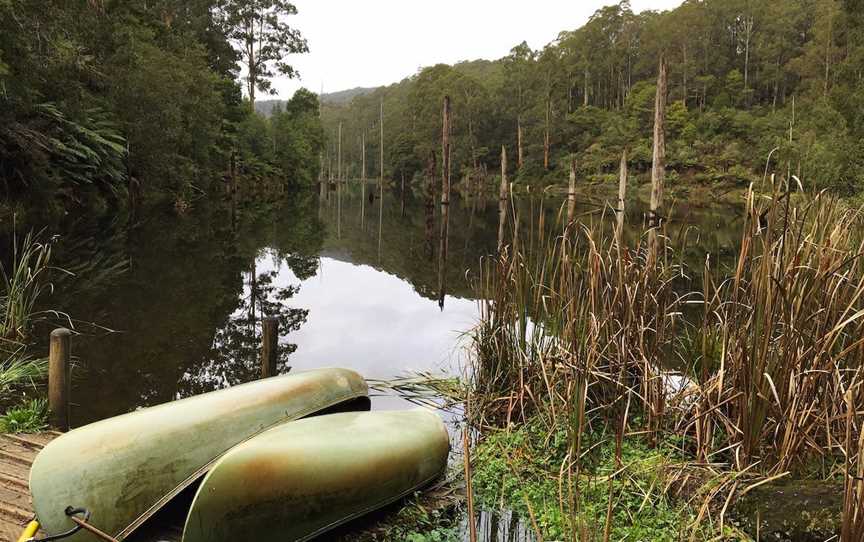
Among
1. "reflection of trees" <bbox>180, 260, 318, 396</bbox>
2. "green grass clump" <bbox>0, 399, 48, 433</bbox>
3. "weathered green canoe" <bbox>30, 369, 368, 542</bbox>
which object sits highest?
"weathered green canoe" <bbox>30, 369, 368, 542</bbox>

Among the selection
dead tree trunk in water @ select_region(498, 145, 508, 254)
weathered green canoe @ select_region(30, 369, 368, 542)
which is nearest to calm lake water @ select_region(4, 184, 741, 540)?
dead tree trunk in water @ select_region(498, 145, 508, 254)

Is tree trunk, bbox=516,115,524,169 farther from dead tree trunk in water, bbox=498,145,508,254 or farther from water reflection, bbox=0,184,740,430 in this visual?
water reflection, bbox=0,184,740,430

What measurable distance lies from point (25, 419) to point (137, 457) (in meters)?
1.59

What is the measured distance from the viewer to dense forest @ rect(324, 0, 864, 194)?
33.1 m

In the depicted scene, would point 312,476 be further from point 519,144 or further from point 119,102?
point 519,144

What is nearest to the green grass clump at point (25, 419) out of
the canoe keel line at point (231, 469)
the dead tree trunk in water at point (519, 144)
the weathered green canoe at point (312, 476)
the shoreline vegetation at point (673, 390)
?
→ the canoe keel line at point (231, 469)

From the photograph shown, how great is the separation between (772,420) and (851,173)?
18.7 metres

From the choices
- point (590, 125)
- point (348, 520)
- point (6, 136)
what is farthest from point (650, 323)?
point (590, 125)

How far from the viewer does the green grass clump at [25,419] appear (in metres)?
3.58

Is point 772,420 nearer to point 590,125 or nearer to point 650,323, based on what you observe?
point 650,323

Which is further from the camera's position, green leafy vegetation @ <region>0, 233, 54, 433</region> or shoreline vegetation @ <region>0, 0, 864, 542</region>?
green leafy vegetation @ <region>0, 233, 54, 433</region>

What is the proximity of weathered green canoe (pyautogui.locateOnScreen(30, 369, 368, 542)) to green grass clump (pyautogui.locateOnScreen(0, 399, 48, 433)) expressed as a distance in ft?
3.72

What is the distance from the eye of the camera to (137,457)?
2652 mm

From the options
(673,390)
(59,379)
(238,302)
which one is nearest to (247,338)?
(238,302)
